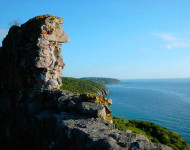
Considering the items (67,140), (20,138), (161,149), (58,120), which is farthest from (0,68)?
(161,149)

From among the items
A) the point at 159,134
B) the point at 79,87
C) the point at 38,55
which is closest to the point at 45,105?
the point at 38,55

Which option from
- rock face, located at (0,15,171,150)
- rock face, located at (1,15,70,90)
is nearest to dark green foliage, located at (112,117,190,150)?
rock face, located at (0,15,171,150)

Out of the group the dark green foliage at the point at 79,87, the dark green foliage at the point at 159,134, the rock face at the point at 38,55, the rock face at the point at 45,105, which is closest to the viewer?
the rock face at the point at 45,105

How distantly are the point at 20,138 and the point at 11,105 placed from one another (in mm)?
2518

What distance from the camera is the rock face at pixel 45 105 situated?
3.92 meters

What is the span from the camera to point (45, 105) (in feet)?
22.3

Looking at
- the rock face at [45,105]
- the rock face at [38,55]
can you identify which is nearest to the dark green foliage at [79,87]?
the rock face at [45,105]

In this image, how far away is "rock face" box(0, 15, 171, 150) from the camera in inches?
154

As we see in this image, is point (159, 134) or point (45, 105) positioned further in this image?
point (159, 134)

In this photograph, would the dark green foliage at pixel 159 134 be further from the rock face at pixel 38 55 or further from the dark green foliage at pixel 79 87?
the dark green foliage at pixel 79 87

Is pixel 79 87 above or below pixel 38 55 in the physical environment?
below

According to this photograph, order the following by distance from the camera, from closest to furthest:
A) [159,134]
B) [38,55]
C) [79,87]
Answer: [38,55] < [159,134] < [79,87]

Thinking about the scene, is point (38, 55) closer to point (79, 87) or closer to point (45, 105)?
point (45, 105)

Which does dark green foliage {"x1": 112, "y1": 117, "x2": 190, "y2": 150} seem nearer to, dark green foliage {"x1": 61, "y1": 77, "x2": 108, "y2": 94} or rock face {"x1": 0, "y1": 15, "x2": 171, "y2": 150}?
rock face {"x1": 0, "y1": 15, "x2": 171, "y2": 150}
